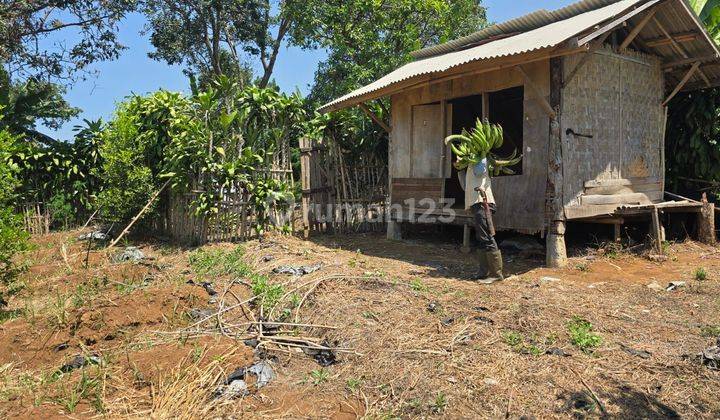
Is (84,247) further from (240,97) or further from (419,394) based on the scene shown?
(419,394)

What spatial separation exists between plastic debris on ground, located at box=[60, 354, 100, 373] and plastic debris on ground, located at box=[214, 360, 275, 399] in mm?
1162

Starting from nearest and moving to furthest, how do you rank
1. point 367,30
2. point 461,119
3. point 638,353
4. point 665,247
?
point 638,353, point 665,247, point 461,119, point 367,30

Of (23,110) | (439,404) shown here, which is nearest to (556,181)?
(439,404)

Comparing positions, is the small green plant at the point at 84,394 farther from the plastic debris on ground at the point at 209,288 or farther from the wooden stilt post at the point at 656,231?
the wooden stilt post at the point at 656,231

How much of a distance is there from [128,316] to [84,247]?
5124 millimetres

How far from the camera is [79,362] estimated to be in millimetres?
4027

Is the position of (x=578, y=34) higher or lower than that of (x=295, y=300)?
higher

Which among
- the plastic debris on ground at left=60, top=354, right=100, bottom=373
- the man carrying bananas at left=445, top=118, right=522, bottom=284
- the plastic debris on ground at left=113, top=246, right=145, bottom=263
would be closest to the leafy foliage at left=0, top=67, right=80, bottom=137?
the plastic debris on ground at left=113, top=246, right=145, bottom=263

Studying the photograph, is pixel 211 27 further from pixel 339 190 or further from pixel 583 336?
pixel 583 336

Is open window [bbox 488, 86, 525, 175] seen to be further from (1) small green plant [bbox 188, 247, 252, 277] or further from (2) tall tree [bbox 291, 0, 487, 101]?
(1) small green plant [bbox 188, 247, 252, 277]

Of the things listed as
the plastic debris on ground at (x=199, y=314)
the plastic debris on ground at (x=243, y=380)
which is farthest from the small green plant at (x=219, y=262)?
the plastic debris on ground at (x=243, y=380)

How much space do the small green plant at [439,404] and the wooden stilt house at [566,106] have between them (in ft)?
13.8

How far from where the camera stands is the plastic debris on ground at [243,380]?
137 inches

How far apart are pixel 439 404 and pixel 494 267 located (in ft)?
10.5
